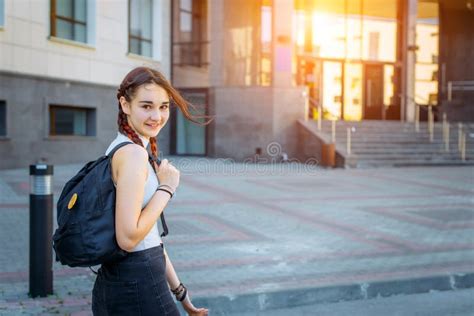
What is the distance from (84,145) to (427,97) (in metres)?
17.4

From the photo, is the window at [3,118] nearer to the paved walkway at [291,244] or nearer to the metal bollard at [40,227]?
the paved walkway at [291,244]

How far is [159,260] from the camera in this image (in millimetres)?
2365

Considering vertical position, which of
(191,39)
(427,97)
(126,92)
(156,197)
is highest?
(191,39)

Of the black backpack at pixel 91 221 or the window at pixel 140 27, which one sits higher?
the window at pixel 140 27

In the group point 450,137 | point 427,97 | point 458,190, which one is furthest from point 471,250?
point 427,97

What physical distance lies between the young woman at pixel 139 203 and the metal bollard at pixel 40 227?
2.48 m

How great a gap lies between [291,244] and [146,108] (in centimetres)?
508

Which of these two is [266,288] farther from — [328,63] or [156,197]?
[328,63]

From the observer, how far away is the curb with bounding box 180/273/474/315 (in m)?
4.92

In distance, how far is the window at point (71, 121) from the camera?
17500 mm

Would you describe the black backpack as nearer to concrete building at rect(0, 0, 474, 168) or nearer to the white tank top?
the white tank top

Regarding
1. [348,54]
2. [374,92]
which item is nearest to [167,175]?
[348,54]

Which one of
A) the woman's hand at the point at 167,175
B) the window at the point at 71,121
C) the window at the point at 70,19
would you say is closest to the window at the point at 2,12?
the window at the point at 70,19

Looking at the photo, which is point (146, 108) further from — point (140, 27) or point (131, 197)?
point (140, 27)
